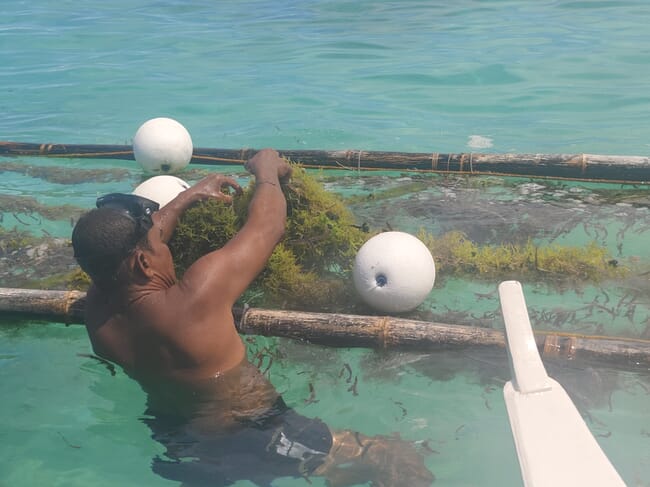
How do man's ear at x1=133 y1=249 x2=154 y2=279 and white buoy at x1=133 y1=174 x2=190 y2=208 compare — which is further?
white buoy at x1=133 y1=174 x2=190 y2=208

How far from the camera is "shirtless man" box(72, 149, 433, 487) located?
396 centimetres

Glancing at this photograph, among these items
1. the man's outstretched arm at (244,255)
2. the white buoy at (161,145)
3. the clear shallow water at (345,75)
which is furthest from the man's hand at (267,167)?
the clear shallow water at (345,75)

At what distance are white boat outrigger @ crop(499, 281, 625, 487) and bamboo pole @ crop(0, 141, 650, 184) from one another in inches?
183

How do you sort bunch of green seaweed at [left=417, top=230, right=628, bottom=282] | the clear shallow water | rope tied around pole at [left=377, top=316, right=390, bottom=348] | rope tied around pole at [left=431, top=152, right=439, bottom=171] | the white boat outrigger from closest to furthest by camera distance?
the white boat outrigger < rope tied around pole at [left=377, top=316, right=390, bottom=348] < bunch of green seaweed at [left=417, top=230, right=628, bottom=282] < rope tied around pole at [left=431, top=152, right=439, bottom=171] < the clear shallow water

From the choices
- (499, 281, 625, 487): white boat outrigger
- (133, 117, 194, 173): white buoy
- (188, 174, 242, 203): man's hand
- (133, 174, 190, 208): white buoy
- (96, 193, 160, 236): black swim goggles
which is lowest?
(499, 281, 625, 487): white boat outrigger

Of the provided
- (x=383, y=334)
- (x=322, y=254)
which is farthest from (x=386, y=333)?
(x=322, y=254)

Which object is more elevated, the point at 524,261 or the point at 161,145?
the point at 161,145

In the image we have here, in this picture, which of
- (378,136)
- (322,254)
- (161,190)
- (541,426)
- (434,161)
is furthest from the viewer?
(378,136)

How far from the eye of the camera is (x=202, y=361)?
13.4 feet

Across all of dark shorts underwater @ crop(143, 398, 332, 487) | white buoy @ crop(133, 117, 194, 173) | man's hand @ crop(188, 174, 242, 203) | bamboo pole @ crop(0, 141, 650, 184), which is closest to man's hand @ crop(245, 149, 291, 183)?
man's hand @ crop(188, 174, 242, 203)

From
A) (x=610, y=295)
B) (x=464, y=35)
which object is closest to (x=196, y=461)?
(x=610, y=295)

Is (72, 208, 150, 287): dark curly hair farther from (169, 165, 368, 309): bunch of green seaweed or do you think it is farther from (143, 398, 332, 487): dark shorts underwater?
(169, 165, 368, 309): bunch of green seaweed

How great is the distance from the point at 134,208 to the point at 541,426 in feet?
7.89

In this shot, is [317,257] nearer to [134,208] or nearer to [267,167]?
[267,167]
